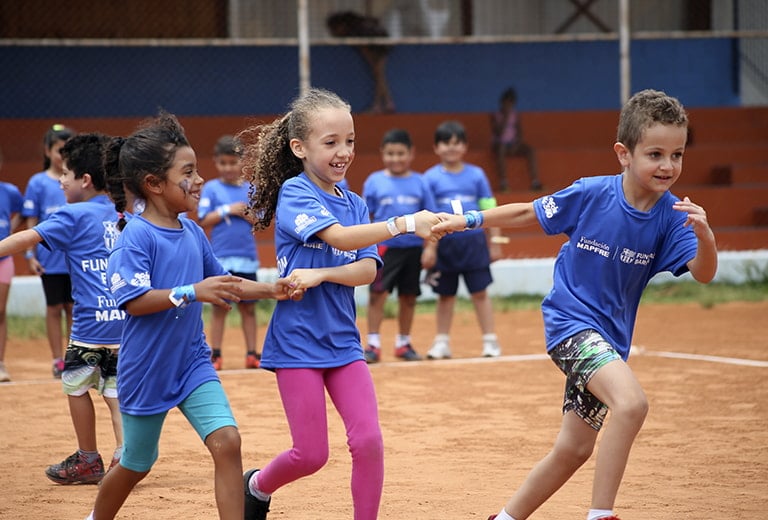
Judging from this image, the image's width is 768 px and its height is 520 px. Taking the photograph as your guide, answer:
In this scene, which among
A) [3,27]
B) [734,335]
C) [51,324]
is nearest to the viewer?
[51,324]

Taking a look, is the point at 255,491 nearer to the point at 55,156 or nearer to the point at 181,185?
the point at 181,185

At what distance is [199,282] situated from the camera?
14.7ft

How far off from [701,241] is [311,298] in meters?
1.58

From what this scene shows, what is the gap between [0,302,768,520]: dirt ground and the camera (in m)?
5.62

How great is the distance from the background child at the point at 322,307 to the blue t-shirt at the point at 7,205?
577 centimetres

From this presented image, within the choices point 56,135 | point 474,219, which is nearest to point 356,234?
point 474,219

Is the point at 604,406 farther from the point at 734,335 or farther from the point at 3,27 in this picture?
the point at 3,27

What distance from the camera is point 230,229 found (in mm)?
10375

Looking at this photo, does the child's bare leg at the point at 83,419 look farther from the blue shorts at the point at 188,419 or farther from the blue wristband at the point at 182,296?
the blue wristband at the point at 182,296

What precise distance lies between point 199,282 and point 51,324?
19.4 feet

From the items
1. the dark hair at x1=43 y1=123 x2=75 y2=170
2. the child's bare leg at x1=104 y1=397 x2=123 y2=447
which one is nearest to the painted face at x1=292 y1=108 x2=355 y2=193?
the child's bare leg at x1=104 y1=397 x2=123 y2=447

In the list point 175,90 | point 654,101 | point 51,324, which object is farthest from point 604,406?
point 175,90

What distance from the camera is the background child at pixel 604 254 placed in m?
4.57

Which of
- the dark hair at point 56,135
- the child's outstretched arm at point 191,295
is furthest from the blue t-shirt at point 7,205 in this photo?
the child's outstretched arm at point 191,295
